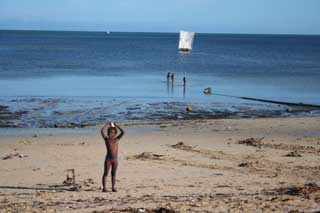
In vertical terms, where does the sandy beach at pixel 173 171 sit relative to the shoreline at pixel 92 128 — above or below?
below

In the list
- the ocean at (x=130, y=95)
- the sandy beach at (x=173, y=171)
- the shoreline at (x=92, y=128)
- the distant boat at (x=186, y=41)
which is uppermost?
the distant boat at (x=186, y=41)

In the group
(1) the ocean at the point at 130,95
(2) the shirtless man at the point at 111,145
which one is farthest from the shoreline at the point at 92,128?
(2) the shirtless man at the point at 111,145

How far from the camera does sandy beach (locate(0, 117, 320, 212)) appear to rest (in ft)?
39.1

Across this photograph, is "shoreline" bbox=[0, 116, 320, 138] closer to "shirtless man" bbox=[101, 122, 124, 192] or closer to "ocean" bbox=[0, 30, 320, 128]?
"ocean" bbox=[0, 30, 320, 128]

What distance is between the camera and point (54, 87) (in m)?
47.8

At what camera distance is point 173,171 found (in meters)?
16.2

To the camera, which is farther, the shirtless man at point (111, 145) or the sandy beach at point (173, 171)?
the shirtless man at point (111, 145)

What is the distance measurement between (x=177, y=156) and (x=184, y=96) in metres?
24.0

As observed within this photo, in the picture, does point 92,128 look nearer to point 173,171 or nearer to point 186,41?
Result: point 173,171

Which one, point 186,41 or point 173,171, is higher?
point 186,41

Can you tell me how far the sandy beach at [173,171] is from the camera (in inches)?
469

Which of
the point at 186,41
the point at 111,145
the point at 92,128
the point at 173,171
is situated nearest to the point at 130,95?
the point at 92,128

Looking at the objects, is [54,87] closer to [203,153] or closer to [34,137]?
[34,137]

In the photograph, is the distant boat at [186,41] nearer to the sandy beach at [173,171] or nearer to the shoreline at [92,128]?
the shoreline at [92,128]
